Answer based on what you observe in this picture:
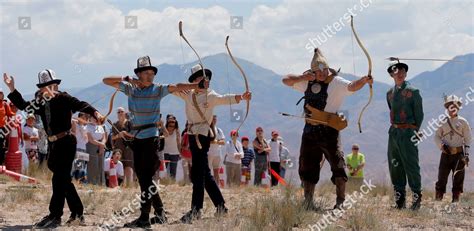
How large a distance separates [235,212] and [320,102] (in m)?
1.75

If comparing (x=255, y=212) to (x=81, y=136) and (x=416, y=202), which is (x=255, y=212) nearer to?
(x=416, y=202)

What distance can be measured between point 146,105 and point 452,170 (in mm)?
Result: 6610

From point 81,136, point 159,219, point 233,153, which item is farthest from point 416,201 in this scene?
point 233,153

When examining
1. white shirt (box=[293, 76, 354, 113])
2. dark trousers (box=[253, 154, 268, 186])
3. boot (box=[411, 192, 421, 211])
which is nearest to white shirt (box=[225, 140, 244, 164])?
dark trousers (box=[253, 154, 268, 186])

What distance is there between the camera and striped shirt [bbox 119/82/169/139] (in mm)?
9836

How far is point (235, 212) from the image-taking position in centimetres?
1074

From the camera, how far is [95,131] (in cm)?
1630

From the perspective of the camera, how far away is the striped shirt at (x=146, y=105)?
32.3 ft

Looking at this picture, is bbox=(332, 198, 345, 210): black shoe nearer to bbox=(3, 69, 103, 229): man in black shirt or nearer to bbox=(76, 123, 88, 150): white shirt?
bbox=(3, 69, 103, 229): man in black shirt

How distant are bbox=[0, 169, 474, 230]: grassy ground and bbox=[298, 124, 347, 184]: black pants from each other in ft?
1.34

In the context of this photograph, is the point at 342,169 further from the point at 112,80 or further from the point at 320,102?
the point at 112,80

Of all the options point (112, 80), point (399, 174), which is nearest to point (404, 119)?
point (399, 174)

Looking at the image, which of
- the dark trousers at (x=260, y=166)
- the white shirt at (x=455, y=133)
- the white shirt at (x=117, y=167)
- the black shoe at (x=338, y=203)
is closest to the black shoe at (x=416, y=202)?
the black shoe at (x=338, y=203)

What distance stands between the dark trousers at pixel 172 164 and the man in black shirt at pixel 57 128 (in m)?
6.99
